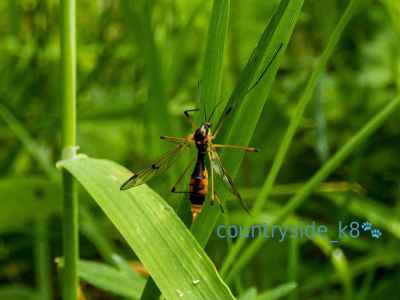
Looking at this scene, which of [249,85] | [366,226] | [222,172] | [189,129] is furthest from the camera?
[189,129]

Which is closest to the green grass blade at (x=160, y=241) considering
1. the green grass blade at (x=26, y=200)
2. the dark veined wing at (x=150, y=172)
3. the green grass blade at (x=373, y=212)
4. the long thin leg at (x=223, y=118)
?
the dark veined wing at (x=150, y=172)

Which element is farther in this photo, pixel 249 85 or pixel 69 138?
pixel 69 138

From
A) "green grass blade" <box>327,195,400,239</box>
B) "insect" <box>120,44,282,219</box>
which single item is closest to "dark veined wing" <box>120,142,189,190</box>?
"insect" <box>120,44,282,219</box>

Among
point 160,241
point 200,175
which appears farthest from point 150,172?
point 160,241

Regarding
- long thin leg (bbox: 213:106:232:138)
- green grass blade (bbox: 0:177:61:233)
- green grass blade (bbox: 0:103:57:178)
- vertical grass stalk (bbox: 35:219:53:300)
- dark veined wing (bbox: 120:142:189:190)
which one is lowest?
long thin leg (bbox: 213:106:232:138)

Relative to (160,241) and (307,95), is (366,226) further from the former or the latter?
(160,241)

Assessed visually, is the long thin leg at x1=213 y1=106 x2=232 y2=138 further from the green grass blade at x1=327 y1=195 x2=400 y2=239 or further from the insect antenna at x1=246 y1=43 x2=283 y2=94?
the green grass blade at x1=327 y1=195 x2=400 y2=239

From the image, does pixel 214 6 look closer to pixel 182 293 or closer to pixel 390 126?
pixel 182 293
